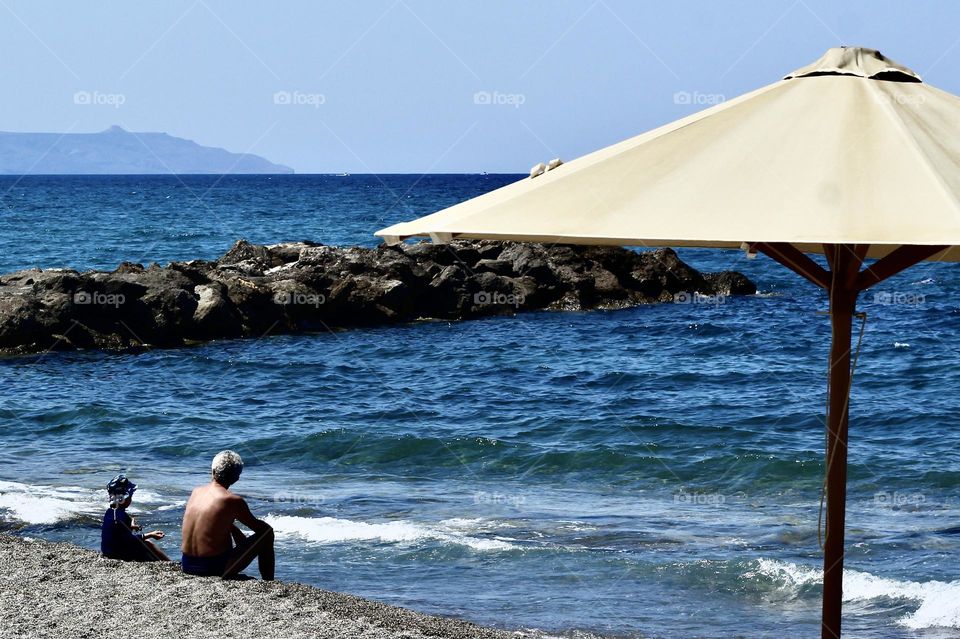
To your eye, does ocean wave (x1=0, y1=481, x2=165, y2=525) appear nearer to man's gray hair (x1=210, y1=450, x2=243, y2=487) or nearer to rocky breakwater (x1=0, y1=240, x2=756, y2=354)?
man's gray hair (x1=210, y1=450, x2=243, y2=487)

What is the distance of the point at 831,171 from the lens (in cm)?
446

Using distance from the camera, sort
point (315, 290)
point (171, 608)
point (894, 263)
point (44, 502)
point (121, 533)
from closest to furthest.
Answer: point (894, 263)
point (171, 608)
point (121, 533)
point (44, 502)
point (315, 290)

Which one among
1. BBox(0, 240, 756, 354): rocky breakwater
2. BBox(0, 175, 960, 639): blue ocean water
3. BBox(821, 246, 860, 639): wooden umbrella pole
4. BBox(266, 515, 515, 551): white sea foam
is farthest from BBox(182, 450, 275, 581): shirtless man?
BBox(0, 240, 756, 354): rocky breakwater

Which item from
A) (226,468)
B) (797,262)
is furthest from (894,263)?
(226,468)

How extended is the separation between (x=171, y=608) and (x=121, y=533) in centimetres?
148

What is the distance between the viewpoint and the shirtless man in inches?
324

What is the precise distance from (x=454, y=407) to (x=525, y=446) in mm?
3039

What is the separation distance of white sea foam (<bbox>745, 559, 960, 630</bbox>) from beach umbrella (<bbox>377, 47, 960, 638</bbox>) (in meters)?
3.87

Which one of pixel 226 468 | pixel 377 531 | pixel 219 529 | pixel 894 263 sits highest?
pixel 894 263

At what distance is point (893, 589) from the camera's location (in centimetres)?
950

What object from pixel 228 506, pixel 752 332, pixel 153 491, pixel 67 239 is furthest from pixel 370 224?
pixel 228 506

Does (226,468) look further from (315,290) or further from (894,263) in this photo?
(315,290)

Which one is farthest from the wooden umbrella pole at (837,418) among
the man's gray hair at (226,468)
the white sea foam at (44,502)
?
the white sea foam at (44,502)

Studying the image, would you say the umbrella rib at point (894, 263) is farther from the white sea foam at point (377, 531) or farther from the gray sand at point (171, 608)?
the white sea foam at point (377, 531)
